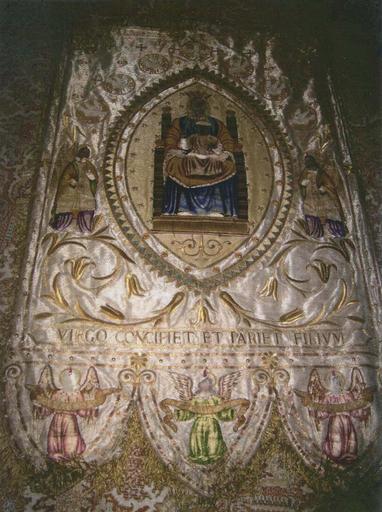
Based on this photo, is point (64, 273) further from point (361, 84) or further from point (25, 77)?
point (361, 84)

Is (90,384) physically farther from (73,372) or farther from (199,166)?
(199,166)

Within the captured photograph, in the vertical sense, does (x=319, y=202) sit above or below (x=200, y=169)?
below

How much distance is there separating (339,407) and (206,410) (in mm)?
861

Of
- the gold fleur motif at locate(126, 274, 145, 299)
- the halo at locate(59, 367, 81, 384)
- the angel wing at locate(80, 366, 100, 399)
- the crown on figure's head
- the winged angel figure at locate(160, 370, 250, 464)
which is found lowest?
the winged angel figure at locate(160, 370, 250, 464)

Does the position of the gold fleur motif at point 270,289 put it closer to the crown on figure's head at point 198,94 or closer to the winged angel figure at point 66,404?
the winged angel figure at point 66,404

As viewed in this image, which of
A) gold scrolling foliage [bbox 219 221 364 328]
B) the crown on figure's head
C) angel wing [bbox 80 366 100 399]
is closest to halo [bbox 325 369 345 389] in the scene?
gold scrolling foliage [bbox 219 221 364 328]

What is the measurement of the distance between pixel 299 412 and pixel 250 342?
0.54 metres

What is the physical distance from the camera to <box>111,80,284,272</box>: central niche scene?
11.9 ft

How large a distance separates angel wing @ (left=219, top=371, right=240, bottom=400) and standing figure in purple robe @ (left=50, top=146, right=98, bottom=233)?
1414mm

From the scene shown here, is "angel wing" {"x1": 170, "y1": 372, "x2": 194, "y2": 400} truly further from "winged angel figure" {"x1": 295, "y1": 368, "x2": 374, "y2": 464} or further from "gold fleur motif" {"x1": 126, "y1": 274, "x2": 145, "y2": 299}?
"winged angel figure" {"x1": 295, "y1": 368, "x2": 374, "y2": 464}

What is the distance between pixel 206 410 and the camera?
3.09 meters

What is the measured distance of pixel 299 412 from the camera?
3148mm

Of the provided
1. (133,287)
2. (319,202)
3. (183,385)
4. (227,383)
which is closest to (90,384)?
(183,385)

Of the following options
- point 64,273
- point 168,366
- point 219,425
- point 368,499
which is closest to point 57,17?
point 64,273
